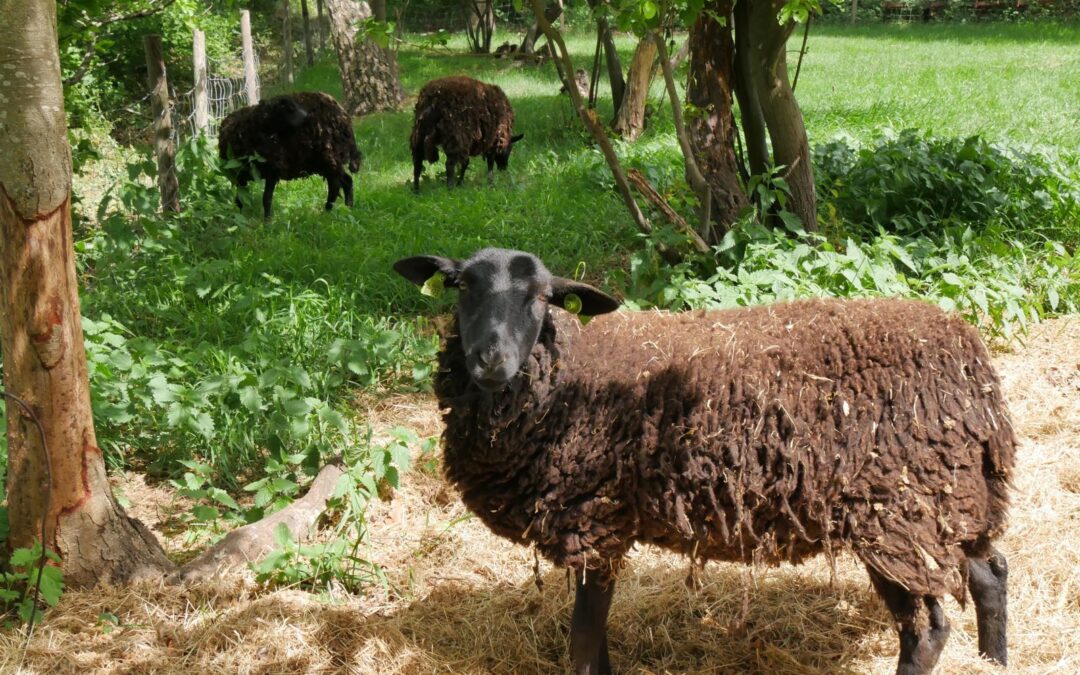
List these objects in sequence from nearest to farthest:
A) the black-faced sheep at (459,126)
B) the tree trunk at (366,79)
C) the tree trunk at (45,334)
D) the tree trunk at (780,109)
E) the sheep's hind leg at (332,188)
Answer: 1. the tree trunk at (45,334)
2. the tree trunk at (780,109)
3. the sheep's hind leg at (332,188)
4. the black-faced sheep at (459,126)
5. the tree trunk at (366,79)

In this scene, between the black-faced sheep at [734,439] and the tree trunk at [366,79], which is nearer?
the black-faced sheep at [734,439]

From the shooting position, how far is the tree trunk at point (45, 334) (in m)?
3.19

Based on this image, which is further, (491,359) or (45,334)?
(45,334)

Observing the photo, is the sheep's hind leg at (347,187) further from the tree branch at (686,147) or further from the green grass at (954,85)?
the green grass at (954,85)

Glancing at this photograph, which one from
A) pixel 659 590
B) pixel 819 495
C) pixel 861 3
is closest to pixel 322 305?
pixel 659 590

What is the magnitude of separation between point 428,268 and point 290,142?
22.2 feet

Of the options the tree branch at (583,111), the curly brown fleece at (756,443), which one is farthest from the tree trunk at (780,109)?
the curly brown fleece at (756,443)

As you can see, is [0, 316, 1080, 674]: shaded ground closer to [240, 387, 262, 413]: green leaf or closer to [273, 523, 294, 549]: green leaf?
[273, 523, 294, 549]: green leaf

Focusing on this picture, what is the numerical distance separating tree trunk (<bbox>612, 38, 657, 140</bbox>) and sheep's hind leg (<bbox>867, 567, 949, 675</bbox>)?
9.92 m

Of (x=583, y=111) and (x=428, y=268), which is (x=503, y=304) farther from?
(x=583, y=111)

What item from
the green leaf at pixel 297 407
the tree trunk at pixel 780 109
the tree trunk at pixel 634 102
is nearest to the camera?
the green leaf at pixel 297 407

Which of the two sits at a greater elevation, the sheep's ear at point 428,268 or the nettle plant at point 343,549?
the sheep's ear at point 428,268

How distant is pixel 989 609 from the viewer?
323 centimetres

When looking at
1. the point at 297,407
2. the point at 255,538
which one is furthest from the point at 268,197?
the point at 255,538
